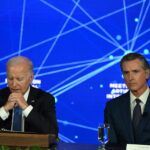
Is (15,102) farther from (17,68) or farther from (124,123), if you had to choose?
(124,123)

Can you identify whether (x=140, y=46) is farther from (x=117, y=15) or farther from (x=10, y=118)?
(x=10, y=118)

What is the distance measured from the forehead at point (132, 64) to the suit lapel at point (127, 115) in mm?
261

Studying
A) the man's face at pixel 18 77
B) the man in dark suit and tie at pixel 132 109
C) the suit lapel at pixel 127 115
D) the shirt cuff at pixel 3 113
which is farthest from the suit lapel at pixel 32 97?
the suit lapel at pixel 127 115

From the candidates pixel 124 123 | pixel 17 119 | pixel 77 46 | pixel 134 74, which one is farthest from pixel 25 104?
pixel 77 46

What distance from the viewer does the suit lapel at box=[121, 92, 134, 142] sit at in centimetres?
336

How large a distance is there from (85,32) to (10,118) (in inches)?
58.9

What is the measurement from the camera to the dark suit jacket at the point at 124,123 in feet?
10.9

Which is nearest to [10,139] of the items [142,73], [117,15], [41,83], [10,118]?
[10,118]

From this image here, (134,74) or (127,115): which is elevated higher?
(134,74)

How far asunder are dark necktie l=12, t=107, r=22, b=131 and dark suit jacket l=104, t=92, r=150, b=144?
0.69 meters

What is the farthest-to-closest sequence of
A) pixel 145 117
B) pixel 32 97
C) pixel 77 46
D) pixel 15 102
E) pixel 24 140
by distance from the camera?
pixel 77 46
pixel 32 97
pixel 15 102
pixel 145 117
pixel 24 140

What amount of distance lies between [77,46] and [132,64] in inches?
51.5

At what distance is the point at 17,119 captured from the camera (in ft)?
11.6

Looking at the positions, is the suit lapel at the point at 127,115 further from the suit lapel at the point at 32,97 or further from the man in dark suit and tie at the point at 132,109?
the suit lapel at the point at 32,97
